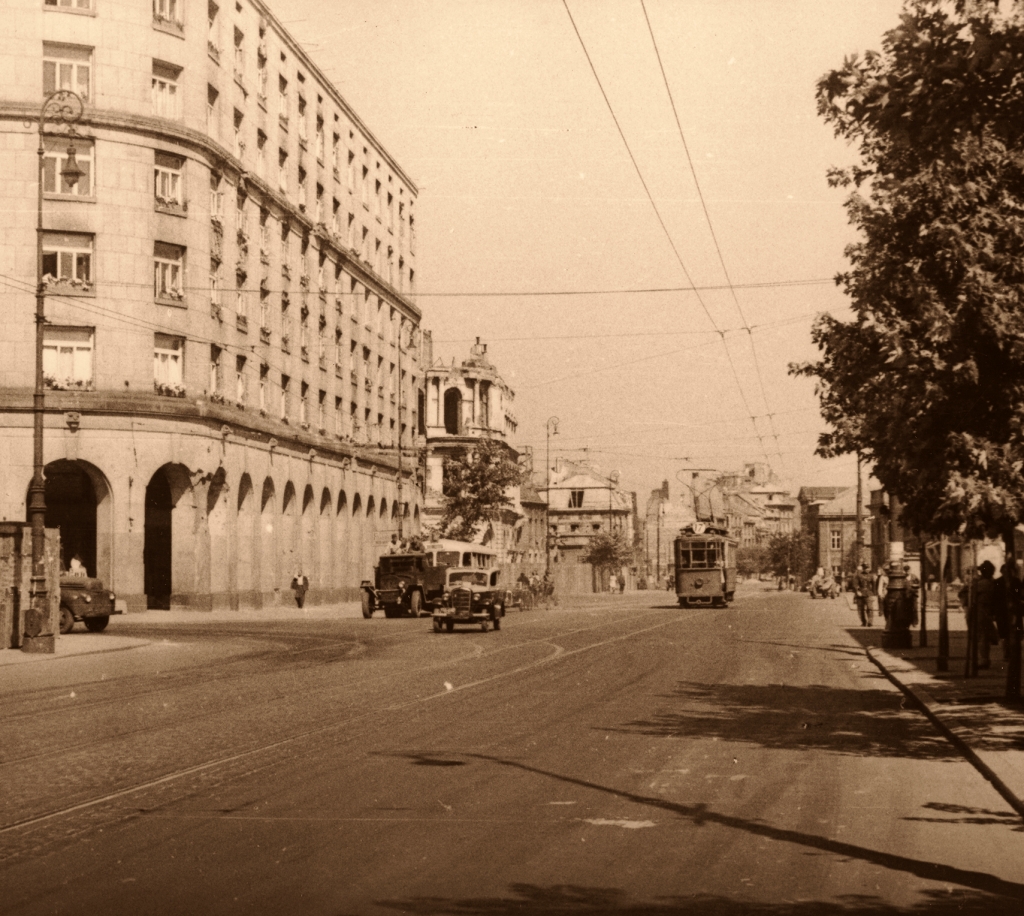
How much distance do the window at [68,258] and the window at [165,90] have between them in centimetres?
530

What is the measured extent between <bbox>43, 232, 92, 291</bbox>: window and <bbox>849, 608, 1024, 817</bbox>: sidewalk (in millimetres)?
30302

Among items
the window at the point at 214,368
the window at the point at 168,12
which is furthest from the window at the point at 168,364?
the window at the point at 168,12

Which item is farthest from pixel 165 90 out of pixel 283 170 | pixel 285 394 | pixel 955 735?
pixel 955 735

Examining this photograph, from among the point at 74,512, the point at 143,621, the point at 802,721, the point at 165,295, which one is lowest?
the point at 143,621

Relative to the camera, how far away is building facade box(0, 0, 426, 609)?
156 ft

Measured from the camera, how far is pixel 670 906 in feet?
23.0

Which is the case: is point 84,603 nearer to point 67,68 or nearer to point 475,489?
A: point 67,68

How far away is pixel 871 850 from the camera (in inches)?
332

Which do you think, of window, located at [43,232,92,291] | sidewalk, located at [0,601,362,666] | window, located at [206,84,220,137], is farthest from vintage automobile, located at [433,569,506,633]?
window, located at [206,84,220,137]

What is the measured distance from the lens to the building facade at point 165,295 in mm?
47500

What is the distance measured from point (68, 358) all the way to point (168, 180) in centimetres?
737

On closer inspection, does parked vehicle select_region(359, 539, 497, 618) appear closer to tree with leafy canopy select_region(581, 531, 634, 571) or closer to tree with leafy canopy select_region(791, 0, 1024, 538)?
tree with leafy canopy select_region(791, 0, 1024, 538)

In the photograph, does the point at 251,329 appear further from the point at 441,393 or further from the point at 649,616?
the point at 441,393

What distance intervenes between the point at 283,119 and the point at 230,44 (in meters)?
7.12
